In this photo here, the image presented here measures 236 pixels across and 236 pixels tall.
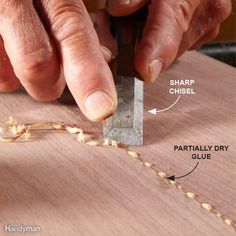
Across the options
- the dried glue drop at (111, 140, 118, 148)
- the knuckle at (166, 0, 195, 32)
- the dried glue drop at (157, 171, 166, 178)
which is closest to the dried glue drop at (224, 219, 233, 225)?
the dried glue drop at (157, 171, 166, 178)

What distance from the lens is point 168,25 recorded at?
0.84 meters

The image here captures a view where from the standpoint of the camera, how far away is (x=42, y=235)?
52 centimetres

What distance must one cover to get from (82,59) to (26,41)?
0.07 meters

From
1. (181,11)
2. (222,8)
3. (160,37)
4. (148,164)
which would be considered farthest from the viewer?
(222,8)

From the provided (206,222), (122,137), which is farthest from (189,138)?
(206,222)

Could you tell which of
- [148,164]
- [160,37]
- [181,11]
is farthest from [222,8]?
[148,164]

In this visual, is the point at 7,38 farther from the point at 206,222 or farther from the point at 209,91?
the point at 209,91

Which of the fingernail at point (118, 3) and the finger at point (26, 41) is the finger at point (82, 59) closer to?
the finger at point (26, 41)

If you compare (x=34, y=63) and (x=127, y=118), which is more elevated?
(x=34, y=63)

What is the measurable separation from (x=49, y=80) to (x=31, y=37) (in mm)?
71

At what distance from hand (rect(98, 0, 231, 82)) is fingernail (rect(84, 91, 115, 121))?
0.17 meters

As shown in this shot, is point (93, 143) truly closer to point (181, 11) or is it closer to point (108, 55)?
point (108, 55)

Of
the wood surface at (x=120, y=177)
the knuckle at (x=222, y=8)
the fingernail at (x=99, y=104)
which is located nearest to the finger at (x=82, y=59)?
the fingernail at (x=99, y=104)

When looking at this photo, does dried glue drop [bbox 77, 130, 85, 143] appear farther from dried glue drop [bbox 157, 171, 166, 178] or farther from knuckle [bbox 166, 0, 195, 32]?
knuckle [bbox 166, 0, 195, 32]
